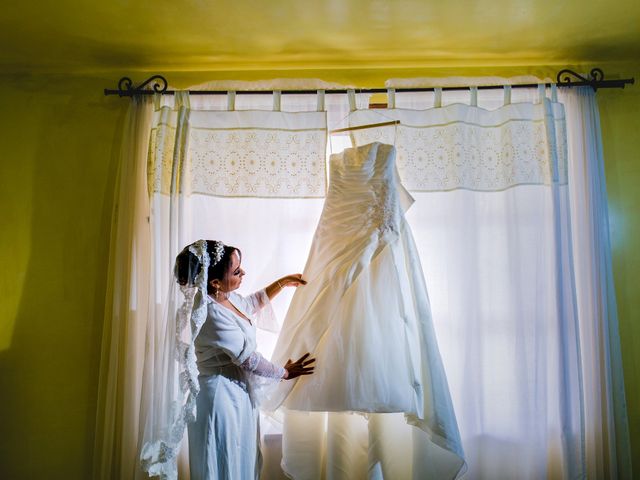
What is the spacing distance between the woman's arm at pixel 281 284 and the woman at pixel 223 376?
23 cm

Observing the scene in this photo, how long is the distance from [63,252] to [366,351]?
1576 millimetres

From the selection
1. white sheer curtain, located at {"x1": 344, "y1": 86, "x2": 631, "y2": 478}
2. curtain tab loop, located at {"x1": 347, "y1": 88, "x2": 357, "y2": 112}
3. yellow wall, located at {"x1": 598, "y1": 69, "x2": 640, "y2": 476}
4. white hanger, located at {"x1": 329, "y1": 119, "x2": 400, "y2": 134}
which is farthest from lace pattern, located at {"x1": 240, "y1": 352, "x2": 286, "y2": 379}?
yellow wall, located at {"x1": 598, "y1": 69, "x2": 640, "y2": 476}

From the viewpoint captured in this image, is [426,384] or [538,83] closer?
[426,384]

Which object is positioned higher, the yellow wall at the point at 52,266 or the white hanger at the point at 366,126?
the white hanger at the point at 366,126

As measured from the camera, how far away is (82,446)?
2.46 metres

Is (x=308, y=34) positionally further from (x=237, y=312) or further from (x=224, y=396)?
(x=224, y=396)

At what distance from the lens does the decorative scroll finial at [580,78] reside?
2514mm

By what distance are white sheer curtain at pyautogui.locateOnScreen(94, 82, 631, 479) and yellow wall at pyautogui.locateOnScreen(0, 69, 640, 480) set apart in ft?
0.58

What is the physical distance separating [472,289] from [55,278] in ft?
6.47

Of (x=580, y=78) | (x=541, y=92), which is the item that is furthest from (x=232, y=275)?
(x=580, y=78)

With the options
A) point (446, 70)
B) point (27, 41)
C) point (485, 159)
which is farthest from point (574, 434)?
point (27, 41)

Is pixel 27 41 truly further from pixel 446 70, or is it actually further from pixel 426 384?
pixel 426 384

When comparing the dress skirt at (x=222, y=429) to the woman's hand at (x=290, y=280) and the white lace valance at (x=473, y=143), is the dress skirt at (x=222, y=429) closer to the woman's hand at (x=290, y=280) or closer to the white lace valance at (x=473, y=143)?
the woman's hand at (x=290, y=280)

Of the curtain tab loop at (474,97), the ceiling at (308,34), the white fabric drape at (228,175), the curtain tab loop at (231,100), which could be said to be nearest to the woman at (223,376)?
the white fabric drape at (228,175)
